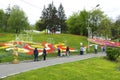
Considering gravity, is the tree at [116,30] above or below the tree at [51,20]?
below

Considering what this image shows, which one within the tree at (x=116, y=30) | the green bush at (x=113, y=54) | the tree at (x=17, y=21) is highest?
the tree at (x=17, y=21)

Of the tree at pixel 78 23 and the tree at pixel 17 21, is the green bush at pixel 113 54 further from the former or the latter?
the tree at pixel 78 23

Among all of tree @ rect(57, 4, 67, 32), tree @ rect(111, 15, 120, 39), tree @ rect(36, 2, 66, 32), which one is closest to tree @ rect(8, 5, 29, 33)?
tree @ rect(36, 2, 66, 32)

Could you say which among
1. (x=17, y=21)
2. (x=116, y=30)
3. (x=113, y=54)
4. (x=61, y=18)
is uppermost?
(x=61, y=18)

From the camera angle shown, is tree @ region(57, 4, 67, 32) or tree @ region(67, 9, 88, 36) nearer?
tree @ region(67, 9, 88, 36)

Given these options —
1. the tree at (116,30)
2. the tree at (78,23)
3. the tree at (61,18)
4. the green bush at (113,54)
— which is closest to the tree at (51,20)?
the tree at (61,18)

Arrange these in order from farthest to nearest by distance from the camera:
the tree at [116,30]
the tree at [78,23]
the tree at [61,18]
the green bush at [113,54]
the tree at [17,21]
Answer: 1. the tree at [61,18]
2. the tree at [78,23]
3. the tree at [116,30]
4. the tree at [17,21]
5. the green bush at [113,54]

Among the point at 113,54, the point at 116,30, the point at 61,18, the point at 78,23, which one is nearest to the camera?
the point at 113,54

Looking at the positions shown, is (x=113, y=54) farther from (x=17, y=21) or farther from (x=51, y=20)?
(x=51, y=20)

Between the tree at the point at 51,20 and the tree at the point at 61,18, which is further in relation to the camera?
the tree at the point at 61,18

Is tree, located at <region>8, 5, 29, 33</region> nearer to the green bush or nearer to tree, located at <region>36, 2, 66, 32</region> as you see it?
tree, located at <region>36, 2, 66, 32</region>

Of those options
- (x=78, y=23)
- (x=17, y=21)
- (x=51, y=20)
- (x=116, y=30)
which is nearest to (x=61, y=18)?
(x=51, y=20)

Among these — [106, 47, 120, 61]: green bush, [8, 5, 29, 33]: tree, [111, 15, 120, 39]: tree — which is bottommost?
[106, 47, 120, 61]: green bush

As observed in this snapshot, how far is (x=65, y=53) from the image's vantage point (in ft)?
141
